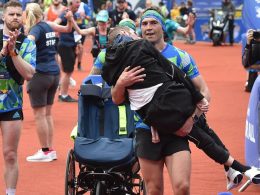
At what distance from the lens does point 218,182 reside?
372 inches

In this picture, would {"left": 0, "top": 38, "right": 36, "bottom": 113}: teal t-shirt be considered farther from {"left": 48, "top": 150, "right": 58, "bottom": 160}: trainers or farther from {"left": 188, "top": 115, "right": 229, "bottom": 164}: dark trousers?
{"left": 48, "top": 150, "right": 58, "bottom": 160}: trainers

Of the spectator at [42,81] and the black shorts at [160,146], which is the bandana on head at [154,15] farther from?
the spectator at [42,81]

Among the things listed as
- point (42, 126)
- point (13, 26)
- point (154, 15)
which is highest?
point (154, 15)

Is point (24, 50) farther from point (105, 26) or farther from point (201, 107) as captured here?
point (105, 26)

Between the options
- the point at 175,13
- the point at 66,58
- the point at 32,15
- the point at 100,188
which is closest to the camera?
the point at 100,188

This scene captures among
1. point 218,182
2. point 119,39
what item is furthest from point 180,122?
point 218,182

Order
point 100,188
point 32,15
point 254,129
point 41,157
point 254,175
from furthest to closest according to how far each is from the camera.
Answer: point 41,157
point 32,15
point 254,129
point 100,188
point 254,175

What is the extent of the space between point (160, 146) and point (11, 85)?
216cm

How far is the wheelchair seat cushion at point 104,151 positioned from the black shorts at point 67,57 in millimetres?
9033

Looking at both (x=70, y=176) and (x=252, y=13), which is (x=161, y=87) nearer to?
(x=70, y=176)

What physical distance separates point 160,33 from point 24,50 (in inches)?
63.1

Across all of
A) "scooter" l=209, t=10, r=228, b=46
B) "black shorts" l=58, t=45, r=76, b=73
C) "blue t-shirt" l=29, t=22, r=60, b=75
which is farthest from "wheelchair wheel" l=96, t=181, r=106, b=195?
"scooter" l=209, t=10, r=228, b=46

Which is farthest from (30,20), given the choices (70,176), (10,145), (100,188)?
(100,188)

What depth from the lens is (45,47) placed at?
1085cm
